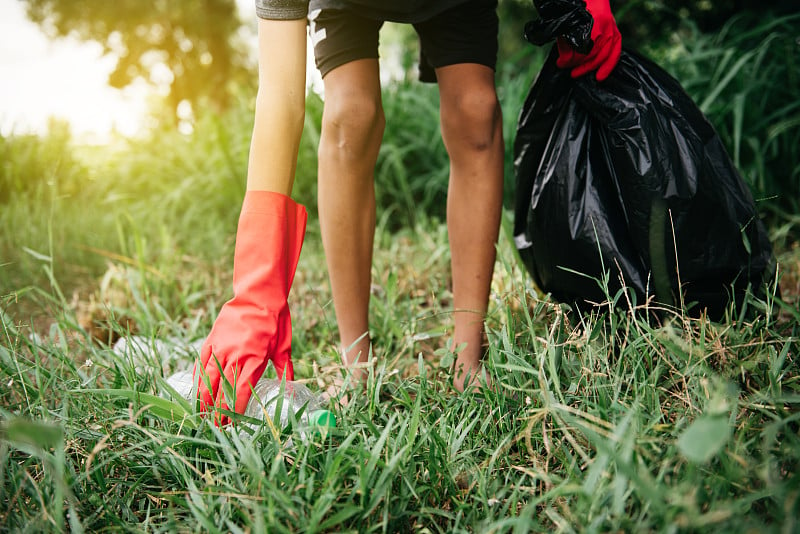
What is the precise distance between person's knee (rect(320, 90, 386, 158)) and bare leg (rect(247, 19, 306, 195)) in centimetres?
12

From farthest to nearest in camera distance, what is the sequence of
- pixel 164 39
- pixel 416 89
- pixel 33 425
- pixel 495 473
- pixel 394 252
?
pixel 164 39, pixel 416 89, pixel 394 252, pixel 495 473, pixel 33 425

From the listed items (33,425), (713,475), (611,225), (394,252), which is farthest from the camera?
(394,252)

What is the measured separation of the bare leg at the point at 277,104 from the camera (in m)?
Answer: 1.19

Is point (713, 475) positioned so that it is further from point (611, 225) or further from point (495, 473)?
point (611, 225)

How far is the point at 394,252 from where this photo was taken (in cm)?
245

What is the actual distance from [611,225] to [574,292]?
0.65 ft

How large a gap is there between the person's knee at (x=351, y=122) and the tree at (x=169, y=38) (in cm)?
960

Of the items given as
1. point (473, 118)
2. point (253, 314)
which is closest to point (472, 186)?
point (473, 118)

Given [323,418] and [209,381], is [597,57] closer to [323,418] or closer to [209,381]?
[323,418]

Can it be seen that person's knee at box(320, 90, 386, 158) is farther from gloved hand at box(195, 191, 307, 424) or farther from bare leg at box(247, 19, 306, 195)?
gloved hand at box(195, 191, 307, 424)

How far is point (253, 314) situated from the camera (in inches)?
45.6

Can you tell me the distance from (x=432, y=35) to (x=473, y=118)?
249 millimetres

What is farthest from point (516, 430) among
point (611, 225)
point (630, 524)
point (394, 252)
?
point (394, 252)

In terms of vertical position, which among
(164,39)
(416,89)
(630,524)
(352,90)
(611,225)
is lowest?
(630,524)
